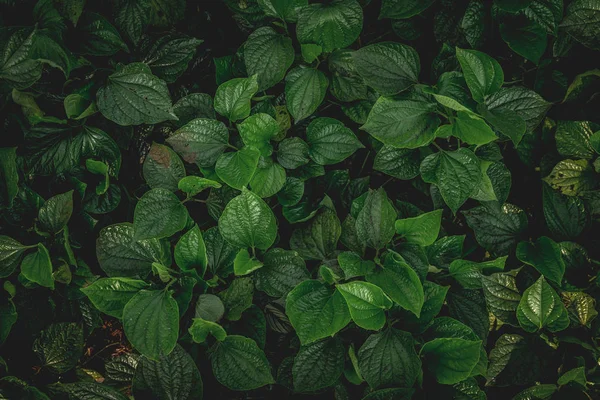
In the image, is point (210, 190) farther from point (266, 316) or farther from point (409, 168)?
point (409, 168)

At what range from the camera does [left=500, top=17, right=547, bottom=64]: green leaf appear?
51.0 inches

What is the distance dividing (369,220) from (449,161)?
0.26m

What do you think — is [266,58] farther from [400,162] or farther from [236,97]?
[400,162]

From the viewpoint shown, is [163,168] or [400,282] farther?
[163,168]

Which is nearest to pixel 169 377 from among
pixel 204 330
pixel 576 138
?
pixel 204 330

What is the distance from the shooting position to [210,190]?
57.2 inches

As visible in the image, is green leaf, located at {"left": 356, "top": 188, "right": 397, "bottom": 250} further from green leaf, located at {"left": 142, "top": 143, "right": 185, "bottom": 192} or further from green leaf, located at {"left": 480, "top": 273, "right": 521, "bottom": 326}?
green leaf, located at {"left": 142, "top": 143, "right": 185, "bottom": 192}

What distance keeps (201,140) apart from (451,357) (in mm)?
859

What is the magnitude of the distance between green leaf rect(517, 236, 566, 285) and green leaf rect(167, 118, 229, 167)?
868mm

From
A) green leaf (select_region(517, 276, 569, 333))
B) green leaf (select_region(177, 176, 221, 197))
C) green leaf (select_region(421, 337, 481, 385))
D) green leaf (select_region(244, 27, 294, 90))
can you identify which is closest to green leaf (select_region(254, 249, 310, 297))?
green leaf (select_region(177, 176, 221, 197))

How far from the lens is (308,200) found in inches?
57.6

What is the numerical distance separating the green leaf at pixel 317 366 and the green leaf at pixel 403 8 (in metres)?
0.88

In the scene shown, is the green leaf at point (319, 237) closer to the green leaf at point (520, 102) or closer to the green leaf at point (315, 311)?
the green leaf at point (315, 311)

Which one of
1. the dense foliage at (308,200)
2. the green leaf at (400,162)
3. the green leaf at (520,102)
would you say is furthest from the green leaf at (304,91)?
the green leaf at (520,102)
